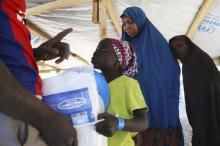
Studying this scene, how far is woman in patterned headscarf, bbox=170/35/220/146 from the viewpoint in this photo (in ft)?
8.31

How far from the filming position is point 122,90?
5.53 ft

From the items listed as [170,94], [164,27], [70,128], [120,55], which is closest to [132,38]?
[170,94]

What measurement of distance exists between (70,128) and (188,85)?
1.77 m

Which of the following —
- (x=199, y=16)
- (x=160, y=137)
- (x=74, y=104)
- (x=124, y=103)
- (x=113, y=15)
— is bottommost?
(x=160, y=137)

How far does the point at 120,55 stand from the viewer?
1806mm

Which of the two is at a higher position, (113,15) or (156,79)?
(156,79)

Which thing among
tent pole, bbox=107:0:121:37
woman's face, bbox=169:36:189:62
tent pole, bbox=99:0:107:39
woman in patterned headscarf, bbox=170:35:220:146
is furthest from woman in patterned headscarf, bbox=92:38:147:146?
tent pole, bbox=107:0:121:37

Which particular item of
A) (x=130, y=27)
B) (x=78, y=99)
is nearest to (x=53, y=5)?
(x=130, y=27)

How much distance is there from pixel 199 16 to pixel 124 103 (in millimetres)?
3222

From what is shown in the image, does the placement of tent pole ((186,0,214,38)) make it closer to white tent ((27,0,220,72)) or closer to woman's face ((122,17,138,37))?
white tent ((27,0,220,72))

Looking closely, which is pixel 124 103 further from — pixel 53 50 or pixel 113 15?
pixel 113 15

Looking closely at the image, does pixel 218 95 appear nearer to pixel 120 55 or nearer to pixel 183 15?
pixel 120 55

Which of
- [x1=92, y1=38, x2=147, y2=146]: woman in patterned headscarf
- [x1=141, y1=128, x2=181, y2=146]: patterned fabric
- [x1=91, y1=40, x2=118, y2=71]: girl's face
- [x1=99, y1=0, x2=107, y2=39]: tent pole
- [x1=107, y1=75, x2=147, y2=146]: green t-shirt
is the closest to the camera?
[x1=92, y1=38, x2=147, y2=146]: woman in patterned headscarf

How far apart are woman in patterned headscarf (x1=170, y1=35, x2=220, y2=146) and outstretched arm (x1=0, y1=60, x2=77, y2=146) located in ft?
5.60
